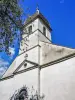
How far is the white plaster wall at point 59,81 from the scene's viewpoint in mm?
12398

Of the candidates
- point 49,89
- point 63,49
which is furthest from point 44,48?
point 49,89

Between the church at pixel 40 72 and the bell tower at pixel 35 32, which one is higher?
the bell tower at pixel 35 32

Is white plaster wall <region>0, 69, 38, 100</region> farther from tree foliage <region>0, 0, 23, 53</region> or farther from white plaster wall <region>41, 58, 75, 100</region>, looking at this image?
tree foliage <region>0, 0, 23, 53</region>

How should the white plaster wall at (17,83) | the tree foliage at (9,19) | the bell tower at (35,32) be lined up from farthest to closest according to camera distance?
the bell tower at (35,32)
the white plaster wall at (17,83)
the tree foliage at (9,19)

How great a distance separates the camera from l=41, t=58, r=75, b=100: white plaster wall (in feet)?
40.7

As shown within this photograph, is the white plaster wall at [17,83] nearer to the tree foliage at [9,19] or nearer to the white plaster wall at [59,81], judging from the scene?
the white plaster wall at [59,81]

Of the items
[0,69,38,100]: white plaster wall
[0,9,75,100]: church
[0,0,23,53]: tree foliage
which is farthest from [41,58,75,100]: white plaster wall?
[0,0,23,53]: tree foliage

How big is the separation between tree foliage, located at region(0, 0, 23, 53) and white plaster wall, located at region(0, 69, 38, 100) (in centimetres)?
458

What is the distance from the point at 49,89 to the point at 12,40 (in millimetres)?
Result: 5164

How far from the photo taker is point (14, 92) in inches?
655

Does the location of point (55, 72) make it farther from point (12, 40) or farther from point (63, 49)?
point (12, 40)

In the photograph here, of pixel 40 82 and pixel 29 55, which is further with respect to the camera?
pixel 29 55

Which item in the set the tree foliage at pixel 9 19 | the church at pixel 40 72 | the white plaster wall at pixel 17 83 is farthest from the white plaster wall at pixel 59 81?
the tree foliage at pixel 9 19

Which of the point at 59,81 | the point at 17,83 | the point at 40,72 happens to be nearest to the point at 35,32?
the point at 40,72
